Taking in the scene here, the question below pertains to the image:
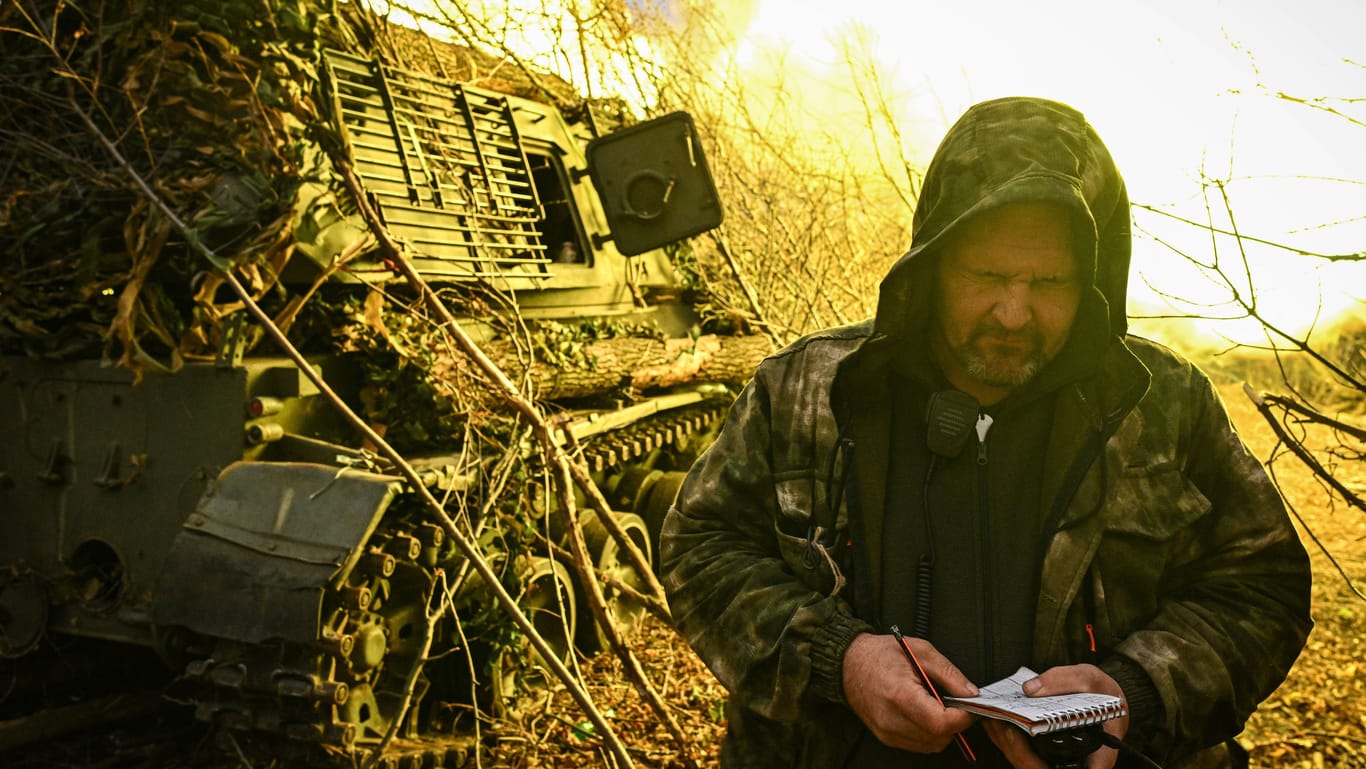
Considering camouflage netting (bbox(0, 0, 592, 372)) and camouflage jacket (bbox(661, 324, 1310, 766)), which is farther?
camouflage netting (bbox(0, 0, 592, 372))

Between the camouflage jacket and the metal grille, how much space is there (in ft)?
11.3

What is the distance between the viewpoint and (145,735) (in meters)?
4.94

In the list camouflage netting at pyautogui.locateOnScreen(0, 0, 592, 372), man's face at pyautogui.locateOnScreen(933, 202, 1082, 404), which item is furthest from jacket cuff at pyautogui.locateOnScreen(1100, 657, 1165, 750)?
camouflage netting at pyautogui.locateOnScreen(0, 0, 592, 372)

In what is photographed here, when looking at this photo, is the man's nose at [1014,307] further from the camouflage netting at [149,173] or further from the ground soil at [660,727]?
the camouflage netting at [149,173]

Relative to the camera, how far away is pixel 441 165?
5.95 meters

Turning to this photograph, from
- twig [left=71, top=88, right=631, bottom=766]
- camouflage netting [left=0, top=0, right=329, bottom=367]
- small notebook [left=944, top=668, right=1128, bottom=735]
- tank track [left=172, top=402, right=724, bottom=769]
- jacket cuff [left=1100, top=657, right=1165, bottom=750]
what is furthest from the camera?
camouflage netting [left=0, top=0, right=329, bottom=367]

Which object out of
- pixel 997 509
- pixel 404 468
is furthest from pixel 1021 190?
pixel 404 468

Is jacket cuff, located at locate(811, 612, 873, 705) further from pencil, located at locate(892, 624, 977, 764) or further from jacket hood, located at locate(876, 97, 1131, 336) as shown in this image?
jacket hood, located at locate(876, 97, 1131, 336)

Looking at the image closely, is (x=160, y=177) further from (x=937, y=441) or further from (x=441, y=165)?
(x=937, y=441)

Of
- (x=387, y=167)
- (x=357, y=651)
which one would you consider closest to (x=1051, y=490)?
(x=357, y=651)

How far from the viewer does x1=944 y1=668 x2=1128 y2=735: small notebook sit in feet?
5.55

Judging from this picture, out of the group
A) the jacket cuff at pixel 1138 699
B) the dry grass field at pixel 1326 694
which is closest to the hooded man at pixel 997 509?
the jacket cuff at pixel 1138 699

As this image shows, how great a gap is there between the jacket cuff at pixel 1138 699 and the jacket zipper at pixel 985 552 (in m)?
0.19

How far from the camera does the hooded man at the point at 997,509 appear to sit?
2.00 meters
